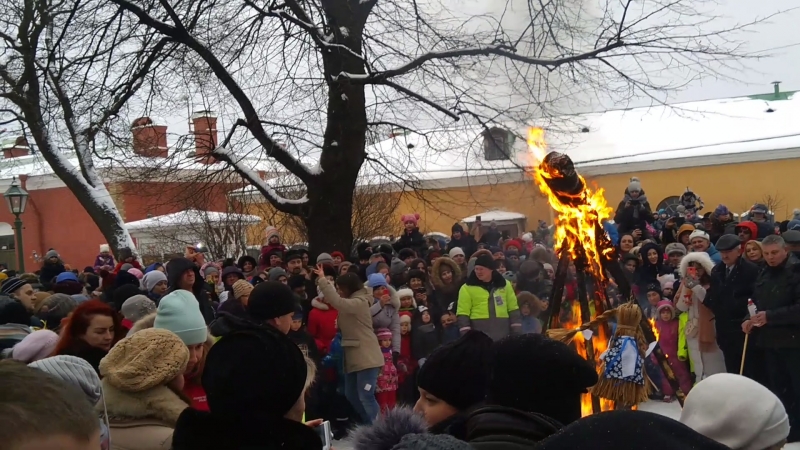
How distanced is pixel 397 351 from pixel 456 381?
4901 mm

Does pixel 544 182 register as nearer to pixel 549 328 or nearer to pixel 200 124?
pixel 549 328

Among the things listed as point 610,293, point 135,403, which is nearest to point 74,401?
point 135,403

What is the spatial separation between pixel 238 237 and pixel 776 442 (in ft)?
59.1

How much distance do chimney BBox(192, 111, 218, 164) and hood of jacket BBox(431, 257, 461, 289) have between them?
3075 mm

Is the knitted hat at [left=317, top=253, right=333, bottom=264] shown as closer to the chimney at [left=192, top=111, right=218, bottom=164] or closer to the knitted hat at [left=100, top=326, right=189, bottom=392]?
the chimney at [left=192, top=111, right=218, bottom=164]

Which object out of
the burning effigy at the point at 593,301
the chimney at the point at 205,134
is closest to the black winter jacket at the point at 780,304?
the burning effigy at the point at 593,301

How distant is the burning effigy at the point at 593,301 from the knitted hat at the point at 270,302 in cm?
168

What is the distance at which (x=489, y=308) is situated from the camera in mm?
7629

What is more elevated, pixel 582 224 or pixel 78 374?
pixel 582 224

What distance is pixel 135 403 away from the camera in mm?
2900

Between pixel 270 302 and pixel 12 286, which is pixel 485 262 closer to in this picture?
pixel 270 302

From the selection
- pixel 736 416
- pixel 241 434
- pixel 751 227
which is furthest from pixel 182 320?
pixel 751 227

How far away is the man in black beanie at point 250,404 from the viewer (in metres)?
2.42

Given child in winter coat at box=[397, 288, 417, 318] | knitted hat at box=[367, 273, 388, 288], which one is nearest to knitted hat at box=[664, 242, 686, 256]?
child in winter coat at box=[397, 288, 417, 318]
